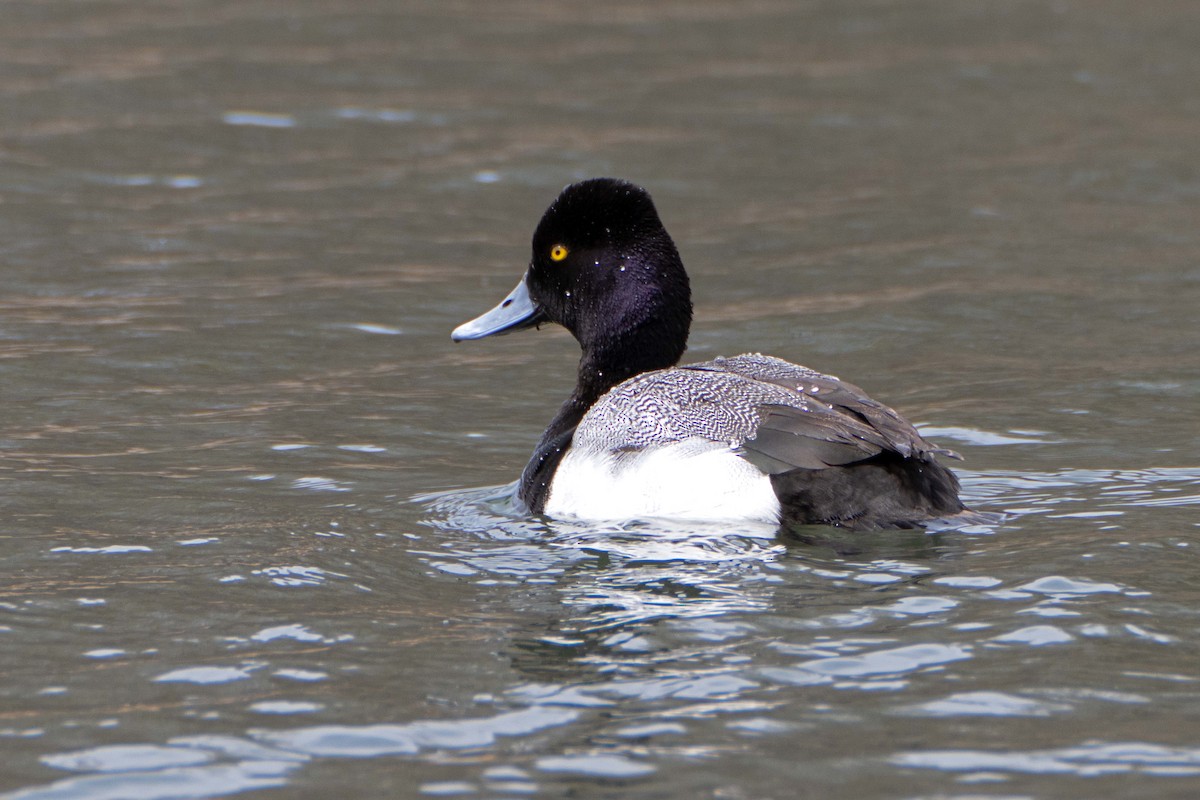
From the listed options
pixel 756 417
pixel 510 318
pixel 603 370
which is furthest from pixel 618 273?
pixel 756 417

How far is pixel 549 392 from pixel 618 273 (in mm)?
1962

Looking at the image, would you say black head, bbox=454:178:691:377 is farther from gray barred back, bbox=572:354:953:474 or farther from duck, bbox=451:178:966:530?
gray barred back, bbox=572:354:953:474

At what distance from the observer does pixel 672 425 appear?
5.92 meters

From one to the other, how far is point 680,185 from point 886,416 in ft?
22.0

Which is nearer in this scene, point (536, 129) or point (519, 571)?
A: point (519, 571)

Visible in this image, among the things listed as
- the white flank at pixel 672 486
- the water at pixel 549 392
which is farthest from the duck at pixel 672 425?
the water at pixel 549 392

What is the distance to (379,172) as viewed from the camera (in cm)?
1271

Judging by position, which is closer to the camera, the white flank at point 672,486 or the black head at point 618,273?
the white flank at point 672,486

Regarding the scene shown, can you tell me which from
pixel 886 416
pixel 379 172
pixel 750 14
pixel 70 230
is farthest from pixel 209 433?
→ pixel 750 14

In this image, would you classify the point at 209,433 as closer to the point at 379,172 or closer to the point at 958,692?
the point at 958,692

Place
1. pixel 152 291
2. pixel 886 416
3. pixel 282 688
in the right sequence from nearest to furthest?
pixel 282 688, pixel 886 416, pixel 152 291

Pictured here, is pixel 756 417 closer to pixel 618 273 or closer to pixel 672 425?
pixel 672 425

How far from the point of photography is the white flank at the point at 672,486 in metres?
5.70

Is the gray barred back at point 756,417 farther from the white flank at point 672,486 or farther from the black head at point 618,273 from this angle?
the black head at point 618,273
